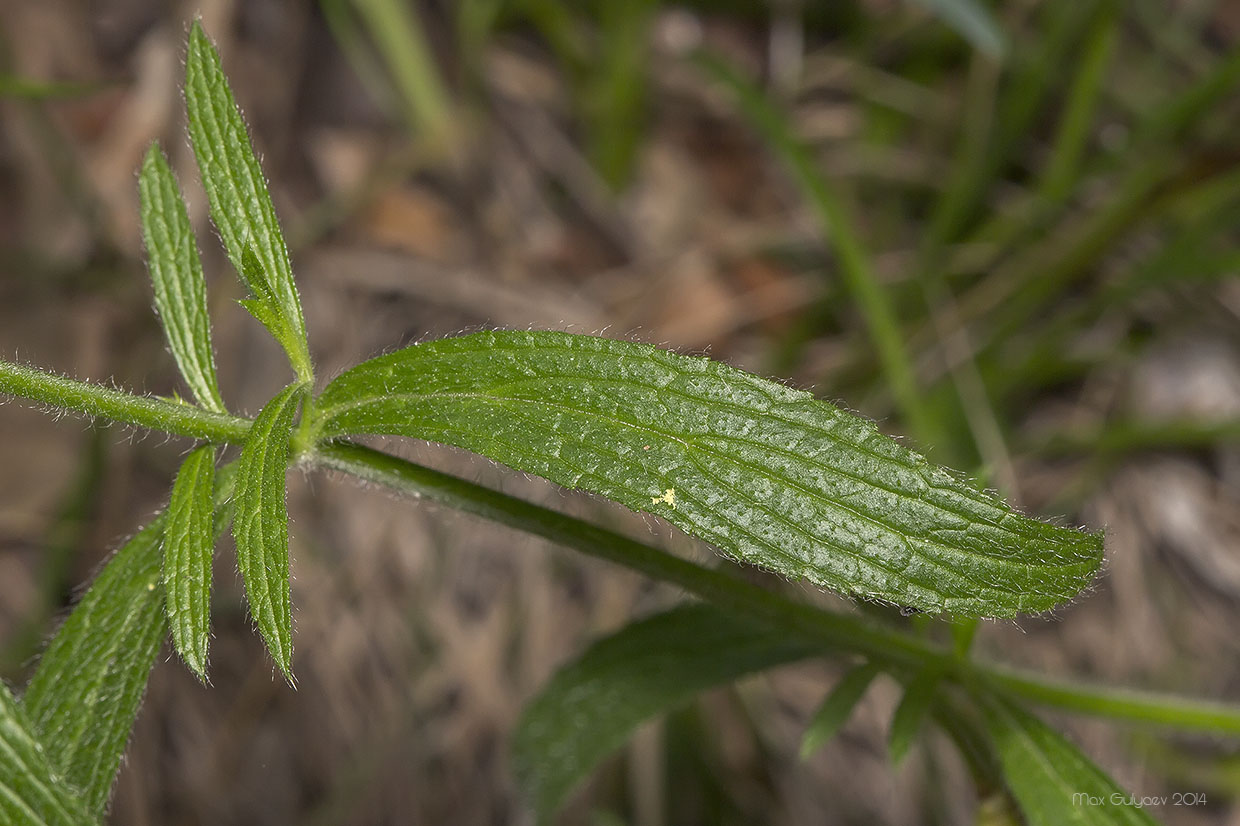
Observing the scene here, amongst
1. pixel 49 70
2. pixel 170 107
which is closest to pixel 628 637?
pixel 170 107

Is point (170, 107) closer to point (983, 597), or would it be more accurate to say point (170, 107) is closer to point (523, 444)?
point (523, 444)

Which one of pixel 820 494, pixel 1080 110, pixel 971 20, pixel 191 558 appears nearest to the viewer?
pixel 820 494

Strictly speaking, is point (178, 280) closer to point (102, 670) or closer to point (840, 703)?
point (102, 670)

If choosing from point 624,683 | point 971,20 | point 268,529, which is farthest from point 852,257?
point 268,529

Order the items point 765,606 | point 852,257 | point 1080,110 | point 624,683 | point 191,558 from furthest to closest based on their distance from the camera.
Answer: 1. point 1080,110
2. point 852,257
3. point 624,683
4. point 765,606
5. point 191,558

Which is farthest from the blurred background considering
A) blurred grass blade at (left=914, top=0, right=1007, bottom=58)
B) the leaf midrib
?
the leaf midrib

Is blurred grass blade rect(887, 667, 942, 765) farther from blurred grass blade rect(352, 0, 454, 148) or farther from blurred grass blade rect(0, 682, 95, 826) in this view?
blurred grass blade rect(352, 0, 454, 148)

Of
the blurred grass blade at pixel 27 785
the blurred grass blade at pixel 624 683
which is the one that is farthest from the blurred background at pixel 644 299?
the blurred grass blade at pixel 27 785

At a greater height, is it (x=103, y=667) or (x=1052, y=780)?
(x=1052, y=780)
